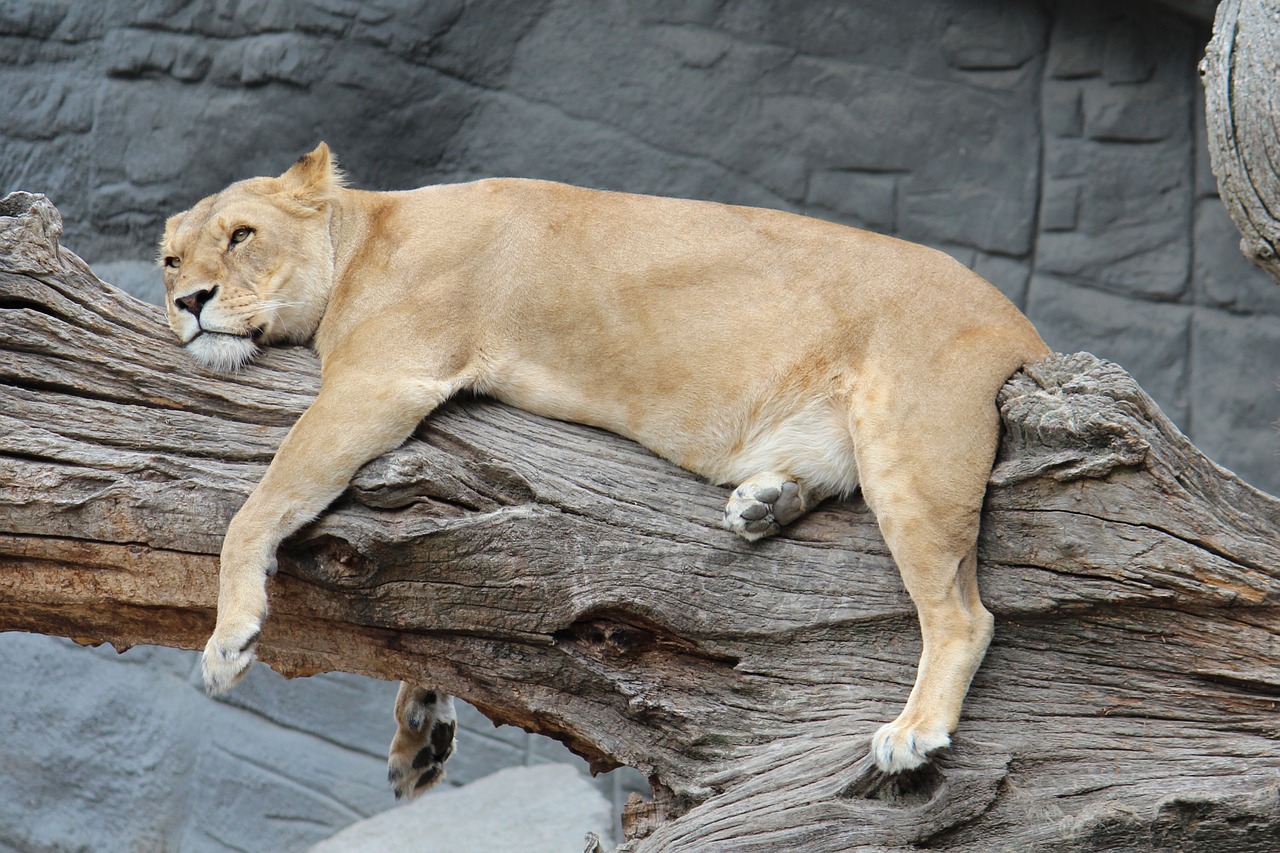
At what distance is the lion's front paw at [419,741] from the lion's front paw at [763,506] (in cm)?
132

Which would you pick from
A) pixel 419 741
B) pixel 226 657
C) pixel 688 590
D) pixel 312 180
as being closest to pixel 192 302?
pixel 312 180

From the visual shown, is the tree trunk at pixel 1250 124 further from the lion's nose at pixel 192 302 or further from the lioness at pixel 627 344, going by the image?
the lion's nose at pixel 192 302

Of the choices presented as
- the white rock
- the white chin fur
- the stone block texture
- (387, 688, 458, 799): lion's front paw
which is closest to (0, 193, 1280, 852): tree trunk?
the white chin fur

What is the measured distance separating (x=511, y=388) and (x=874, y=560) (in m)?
1.28

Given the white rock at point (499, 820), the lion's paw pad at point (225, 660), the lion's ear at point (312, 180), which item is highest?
the lion's ear at point (312, 180)

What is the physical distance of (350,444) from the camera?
357cm

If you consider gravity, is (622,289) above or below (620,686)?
above

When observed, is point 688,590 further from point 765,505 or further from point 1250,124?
point 1250,124

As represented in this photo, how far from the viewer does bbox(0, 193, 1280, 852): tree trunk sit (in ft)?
10.4

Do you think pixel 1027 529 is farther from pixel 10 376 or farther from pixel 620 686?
pixel 10 376

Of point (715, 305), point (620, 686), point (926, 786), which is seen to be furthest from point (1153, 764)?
point (715, 305)

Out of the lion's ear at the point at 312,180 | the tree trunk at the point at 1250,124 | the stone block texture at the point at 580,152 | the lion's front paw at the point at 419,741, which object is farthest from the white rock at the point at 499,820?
the tree trunk at the point at 1250,124

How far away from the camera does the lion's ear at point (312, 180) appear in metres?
4.26

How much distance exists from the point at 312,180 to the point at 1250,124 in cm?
300
